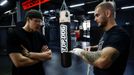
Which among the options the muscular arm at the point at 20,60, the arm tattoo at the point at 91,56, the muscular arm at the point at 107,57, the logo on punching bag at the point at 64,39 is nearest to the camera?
the muscular arm at the point at 107,57

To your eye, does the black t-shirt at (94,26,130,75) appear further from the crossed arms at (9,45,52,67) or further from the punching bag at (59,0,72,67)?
the punching bag at (59,0,72,67)

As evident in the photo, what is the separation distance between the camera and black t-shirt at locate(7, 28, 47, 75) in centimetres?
223

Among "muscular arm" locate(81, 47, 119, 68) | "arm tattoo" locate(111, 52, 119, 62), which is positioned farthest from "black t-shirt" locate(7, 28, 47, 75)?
"arm tattoo" locate(111, 52, 119, 62)

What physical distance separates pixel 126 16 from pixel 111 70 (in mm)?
11648

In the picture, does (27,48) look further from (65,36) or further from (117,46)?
(117,46)

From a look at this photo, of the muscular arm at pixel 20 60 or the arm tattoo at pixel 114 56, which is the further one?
the muscular arm at pixel 20 60

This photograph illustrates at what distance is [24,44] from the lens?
2.32 m

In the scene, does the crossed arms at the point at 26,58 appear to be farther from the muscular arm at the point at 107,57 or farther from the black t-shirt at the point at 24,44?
the muscular arm at the point at 107,57

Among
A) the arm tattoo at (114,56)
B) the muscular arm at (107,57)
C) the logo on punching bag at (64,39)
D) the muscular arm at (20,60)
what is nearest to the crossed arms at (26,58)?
the muscular arm at (20,60)

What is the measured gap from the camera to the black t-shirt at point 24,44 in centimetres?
223

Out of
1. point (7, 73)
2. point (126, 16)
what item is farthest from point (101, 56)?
point (126, 16)

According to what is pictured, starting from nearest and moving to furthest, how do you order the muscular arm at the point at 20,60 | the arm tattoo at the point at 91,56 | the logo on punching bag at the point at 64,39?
the arm tattoo at the point at 91,56
the muscular arm at the point at 20,60
the logo on punching bag at the point at 64,39

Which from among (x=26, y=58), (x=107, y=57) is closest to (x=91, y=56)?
(x=107, y=57)

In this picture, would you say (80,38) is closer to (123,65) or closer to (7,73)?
(7,73)
